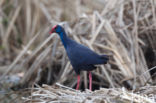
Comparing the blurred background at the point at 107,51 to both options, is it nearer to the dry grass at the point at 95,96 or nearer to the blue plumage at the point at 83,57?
the blue plumage at the point at 83,57

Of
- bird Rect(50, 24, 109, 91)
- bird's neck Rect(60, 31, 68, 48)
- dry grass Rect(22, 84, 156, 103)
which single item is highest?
bird's neck Rect(60, 31, 68, 48)

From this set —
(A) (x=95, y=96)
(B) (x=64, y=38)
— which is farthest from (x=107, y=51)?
(A) (x=95, y=96)

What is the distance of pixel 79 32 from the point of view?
14.4 ft

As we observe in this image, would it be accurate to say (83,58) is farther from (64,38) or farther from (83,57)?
(64,38)

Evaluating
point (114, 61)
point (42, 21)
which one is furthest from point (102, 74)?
point (42, 21)

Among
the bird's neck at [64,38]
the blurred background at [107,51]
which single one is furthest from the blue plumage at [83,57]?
the blurred background at [107,51]

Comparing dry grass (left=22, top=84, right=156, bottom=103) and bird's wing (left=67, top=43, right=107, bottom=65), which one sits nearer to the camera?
dry grass (left=22, top=84, right=156, bottom=103)

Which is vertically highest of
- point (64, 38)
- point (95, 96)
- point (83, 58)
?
point (64, 38)

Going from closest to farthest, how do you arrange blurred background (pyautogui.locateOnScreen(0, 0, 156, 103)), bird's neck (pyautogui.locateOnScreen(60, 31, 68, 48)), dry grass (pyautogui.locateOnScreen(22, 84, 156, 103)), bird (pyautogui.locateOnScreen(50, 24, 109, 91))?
dry grass (pyautogui.locateOnScreen(22, 84, 156, 103)), bird (pyautogui.locateOnScreen(50, 24, 109, 91)), bird's neck (pyautogui.locateOnScreen(60, 31, 68, 48)), blurred background (pyautogui.locateOnScreen(0, 0, 156, 103))

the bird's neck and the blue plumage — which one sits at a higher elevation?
the bird's neck

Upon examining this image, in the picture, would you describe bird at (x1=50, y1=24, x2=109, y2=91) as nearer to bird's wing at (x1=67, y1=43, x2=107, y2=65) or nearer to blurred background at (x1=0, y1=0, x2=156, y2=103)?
bird's wing at (x1=67, y1=43, x2=107, y2=65)

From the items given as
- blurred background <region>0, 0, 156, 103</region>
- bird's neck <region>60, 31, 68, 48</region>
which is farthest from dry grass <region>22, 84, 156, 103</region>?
blurred background <region>0, 0, 156, 103</region>

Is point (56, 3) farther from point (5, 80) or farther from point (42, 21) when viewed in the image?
point (5, 80)

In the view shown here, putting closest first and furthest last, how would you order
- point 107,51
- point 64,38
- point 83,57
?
point 83,57 < point 64,38 < point 107,51
